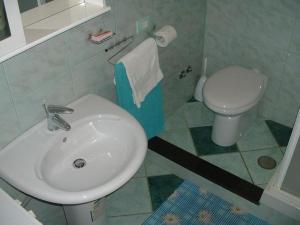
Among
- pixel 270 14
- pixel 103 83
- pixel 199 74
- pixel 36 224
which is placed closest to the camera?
pixel 36 224

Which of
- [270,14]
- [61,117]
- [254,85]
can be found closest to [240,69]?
[254,85]

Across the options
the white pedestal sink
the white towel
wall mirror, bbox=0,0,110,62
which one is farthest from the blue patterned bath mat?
wall mirror, bbox=0,0,110,62

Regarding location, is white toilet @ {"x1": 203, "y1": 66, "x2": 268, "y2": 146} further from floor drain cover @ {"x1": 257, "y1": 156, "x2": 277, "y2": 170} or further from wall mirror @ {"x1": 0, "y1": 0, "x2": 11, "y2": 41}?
wall mirror @ {"x1": 0, "y1": 0, "x2": 11, "y2": 41}

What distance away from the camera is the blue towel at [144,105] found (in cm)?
187

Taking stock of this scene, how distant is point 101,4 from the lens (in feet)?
5.57

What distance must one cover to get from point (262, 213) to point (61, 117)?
4.16 feet

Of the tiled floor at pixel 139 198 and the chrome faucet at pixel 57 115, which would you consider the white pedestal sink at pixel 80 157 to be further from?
the tiled floor at pixel 139 198

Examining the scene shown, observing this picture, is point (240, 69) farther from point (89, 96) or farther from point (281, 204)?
point (89, 96)

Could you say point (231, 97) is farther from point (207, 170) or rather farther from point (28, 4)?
point (28, 4)

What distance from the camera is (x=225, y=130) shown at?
94.6 inches

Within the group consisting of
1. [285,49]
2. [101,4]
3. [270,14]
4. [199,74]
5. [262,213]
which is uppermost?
[101,4]

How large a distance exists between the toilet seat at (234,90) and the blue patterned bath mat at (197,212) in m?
0.53

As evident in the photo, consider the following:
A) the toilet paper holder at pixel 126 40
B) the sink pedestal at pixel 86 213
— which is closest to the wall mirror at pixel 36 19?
the toilet paper holder at pixel 126 40

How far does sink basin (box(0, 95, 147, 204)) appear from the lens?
52.8 inches
